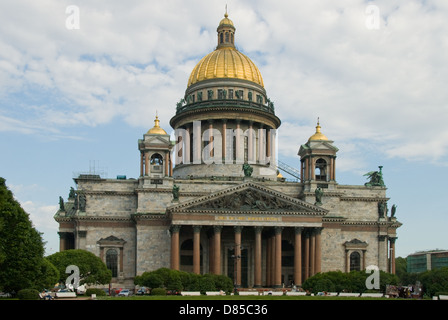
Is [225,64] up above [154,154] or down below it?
above

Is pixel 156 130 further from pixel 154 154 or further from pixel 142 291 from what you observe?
Answer: pixel 142 291

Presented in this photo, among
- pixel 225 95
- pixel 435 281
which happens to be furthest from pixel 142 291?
pixel 225 95

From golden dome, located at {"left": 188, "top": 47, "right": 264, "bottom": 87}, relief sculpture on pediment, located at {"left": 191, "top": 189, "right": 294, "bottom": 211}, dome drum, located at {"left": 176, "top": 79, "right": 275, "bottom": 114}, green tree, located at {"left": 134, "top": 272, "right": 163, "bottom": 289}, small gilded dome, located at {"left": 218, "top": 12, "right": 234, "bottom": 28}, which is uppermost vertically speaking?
small gilded dome, located at {"left": 218, "top": 12, "right": 234, "bottom": 28}

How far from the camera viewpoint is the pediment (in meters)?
83.8

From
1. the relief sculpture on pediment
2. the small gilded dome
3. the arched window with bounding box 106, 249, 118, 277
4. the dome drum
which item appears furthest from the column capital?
the small gilded dome

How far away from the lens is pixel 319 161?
95.8 metres

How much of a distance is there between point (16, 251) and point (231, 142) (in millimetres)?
49952

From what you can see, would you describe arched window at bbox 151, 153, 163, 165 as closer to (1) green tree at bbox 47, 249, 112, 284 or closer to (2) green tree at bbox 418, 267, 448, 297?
(1) green tree at bbox 47, 249, 112, 284

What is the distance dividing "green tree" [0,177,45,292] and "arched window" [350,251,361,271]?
154ft
